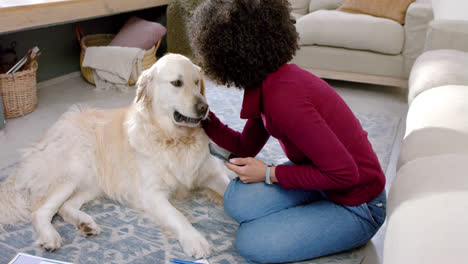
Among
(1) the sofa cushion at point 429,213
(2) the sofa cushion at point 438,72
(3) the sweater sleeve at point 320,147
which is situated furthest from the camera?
(2) the sofa cushion at point 438,72

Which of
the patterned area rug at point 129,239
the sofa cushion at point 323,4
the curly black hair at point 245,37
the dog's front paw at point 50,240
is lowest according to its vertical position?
the patterned area rug at point 129,239

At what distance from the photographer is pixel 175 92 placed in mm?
1636

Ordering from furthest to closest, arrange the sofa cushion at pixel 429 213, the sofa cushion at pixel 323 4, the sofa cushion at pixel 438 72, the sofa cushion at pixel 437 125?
the sofa cushion at pixel 323 4, the sofa cushion at pixel 438 72, the sofa cushion at pixel 437 125, the sofa cushion at pixel 429 213

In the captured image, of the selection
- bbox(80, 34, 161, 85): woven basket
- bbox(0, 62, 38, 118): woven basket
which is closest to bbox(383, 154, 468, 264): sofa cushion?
bbox(0, 62, 38, 118): woven basket

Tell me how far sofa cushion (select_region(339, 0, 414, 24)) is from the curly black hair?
2.65 m

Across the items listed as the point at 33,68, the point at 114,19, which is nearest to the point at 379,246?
the point at 33,68

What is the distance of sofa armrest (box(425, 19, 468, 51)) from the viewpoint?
2660 millimetres

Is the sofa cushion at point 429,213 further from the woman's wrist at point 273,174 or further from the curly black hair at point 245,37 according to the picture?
the curly black hair at point 245,37

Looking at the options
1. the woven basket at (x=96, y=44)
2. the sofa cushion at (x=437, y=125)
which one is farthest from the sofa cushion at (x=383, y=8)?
the woven basket at (x=96, y=44)

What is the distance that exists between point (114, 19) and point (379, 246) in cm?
378

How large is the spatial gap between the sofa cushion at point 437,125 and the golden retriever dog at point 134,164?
815 mm

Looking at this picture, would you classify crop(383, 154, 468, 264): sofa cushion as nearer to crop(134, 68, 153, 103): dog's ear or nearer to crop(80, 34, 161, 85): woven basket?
crop(134, 68, 153, 103): dog's ear

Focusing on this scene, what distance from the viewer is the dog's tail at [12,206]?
A: 1.69 metres

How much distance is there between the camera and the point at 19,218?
67.2 inches
